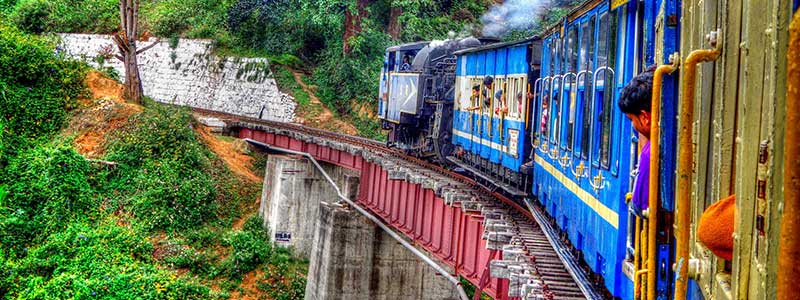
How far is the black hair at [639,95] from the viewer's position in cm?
488

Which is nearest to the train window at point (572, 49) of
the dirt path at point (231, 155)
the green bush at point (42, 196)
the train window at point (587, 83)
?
the train window at point (587, 83)

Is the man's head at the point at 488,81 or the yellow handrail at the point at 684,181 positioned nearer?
the yellow handrail at the point at 684,181

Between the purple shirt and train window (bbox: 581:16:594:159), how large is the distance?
3.54m

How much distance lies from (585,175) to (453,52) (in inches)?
576

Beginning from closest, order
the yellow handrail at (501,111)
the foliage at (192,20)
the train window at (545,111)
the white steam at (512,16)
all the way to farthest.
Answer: the train window at (545,111) < the yellow handrail at (501,111) < the white steam at (512,16) < the foliage at (192,20)

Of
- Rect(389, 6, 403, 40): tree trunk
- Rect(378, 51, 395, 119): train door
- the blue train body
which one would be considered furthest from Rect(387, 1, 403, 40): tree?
the blue train body

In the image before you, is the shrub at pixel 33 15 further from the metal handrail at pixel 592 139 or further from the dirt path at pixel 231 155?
the metal handrail at pixel 592 139

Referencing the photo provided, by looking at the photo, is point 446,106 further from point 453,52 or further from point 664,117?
point 664,117

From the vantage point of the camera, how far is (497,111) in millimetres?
16391

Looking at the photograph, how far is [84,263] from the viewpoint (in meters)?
23.5

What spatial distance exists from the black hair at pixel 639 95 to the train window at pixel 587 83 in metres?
3.51

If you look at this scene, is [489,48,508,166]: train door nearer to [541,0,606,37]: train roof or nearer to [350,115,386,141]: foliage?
[541,0,606,37]: train roof

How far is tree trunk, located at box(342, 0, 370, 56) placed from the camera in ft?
138

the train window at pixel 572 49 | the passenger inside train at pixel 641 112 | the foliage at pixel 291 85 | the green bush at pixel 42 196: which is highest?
the foliage at pixel 291 85
